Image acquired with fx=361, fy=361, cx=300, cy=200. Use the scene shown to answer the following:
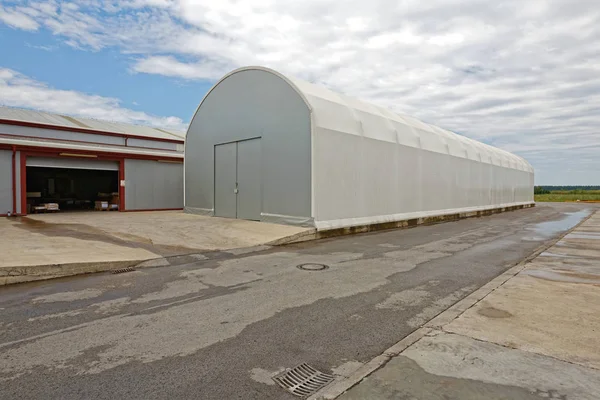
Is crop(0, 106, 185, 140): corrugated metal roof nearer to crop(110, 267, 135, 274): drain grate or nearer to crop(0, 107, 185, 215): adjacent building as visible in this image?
crop(0, 107, 185, 215): adjacent building

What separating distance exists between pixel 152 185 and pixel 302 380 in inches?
844

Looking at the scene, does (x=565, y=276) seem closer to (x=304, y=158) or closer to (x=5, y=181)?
(x=304, y=158)

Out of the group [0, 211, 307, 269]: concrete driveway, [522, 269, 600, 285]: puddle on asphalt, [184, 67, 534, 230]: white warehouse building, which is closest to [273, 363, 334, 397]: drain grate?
[522, 269, 600, 285]: puddle on asphalt

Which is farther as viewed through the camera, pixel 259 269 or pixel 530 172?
pixel 530 172

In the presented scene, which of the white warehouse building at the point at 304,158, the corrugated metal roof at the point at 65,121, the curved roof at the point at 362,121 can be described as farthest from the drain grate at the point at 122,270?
the corrugated metal roof at the point at 65,121

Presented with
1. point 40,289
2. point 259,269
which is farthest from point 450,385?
point 40,289

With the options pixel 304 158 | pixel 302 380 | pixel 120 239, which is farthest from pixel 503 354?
pixel 304 158

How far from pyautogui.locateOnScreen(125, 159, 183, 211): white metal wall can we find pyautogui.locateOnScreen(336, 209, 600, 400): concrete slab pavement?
20411mm

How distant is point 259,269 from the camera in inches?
319

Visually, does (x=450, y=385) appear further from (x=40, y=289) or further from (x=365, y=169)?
(x=365, y=169)

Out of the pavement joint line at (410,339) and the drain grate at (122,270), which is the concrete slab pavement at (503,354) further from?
the drain grate at (122,270)

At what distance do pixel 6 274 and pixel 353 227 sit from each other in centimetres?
1144

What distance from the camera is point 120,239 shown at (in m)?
11.1

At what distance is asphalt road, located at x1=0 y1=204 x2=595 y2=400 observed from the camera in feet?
10.9
